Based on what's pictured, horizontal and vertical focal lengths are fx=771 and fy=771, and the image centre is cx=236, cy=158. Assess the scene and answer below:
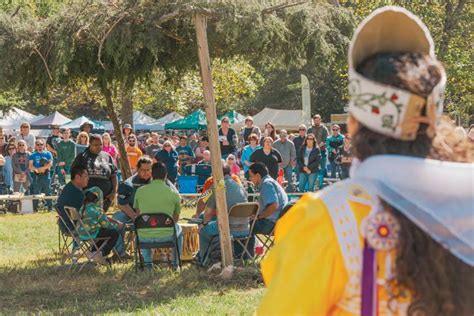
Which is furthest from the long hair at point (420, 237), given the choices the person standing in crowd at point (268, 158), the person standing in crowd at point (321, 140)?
the person standing in crowd at point (321, 140)

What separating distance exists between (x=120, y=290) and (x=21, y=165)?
36.2 feet

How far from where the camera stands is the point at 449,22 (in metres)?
21.9

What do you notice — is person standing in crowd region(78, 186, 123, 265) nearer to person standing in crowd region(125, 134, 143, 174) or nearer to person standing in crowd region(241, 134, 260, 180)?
person standing in crowd region(125, 134, 143, 174)

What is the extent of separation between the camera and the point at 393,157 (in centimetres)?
175

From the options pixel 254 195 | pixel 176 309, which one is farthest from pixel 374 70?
pixel 254 195

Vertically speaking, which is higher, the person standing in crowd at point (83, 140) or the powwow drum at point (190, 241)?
the person standing in crowd at point (83, 140)

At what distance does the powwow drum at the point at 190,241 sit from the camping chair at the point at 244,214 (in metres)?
0.83

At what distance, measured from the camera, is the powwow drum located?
10.1 m

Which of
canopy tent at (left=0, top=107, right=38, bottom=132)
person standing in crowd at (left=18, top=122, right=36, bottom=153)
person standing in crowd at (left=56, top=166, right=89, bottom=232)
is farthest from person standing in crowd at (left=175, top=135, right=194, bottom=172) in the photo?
canopy tent at (left=0, top=107, right=38, bottom=132)

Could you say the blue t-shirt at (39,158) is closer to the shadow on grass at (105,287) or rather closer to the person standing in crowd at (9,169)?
the person standing in crowd at (9,169)

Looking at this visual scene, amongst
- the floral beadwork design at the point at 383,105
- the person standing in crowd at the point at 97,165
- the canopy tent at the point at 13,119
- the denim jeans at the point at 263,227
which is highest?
the canopy tent at the point at 13,119

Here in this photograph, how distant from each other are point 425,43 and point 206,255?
7.78 meters

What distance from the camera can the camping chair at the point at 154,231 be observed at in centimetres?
895

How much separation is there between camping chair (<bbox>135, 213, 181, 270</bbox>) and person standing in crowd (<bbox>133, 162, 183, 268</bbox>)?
0.19 m
